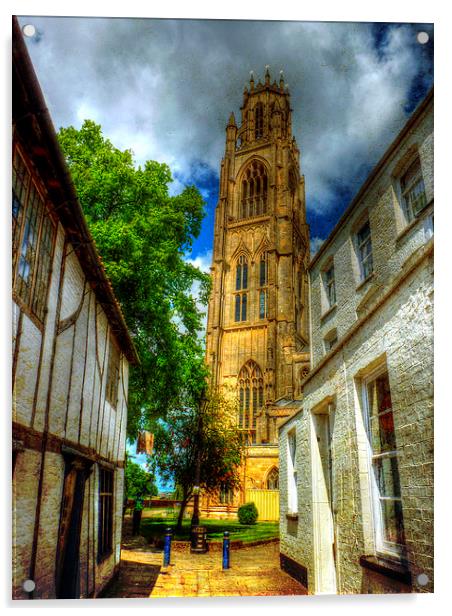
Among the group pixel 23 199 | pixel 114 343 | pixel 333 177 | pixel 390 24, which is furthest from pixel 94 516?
pixel 390 24

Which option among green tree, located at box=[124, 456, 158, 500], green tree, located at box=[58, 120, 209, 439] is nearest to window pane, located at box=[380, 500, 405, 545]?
green tree, located at box=[58, 120, 209, 439]

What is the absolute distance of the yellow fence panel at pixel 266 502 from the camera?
27.9 ft

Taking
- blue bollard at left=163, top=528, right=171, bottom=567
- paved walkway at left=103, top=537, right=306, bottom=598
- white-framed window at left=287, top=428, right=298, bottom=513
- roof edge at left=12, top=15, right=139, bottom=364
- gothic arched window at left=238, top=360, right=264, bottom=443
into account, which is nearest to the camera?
roof edge at left=12, top=15, right=139, bottom=364

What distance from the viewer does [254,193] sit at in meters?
10.9

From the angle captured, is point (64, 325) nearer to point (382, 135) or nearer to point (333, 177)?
point (333, 177)

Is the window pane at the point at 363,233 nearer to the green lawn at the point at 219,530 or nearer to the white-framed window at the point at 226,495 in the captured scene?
the green lawn at the point at 219,530

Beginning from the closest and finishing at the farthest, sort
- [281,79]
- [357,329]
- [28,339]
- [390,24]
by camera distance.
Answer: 1. [28,339]
2. [357,329]
3. [390,24]
4. [281,79]

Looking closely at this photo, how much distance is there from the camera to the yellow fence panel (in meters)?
8.50

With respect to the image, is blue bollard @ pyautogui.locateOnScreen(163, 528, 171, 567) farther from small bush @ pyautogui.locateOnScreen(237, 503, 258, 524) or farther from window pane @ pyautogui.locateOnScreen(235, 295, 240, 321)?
window pane @ pyautogui.locateOnScreen(235, 295, 240, 321)

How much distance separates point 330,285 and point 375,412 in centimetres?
360

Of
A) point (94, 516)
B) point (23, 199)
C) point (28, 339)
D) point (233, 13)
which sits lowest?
point (94, 516)

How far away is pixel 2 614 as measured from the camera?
4.12m

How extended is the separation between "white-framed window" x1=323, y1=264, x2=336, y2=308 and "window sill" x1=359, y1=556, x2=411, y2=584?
423cm

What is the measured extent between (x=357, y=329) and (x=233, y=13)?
12.4 feet
